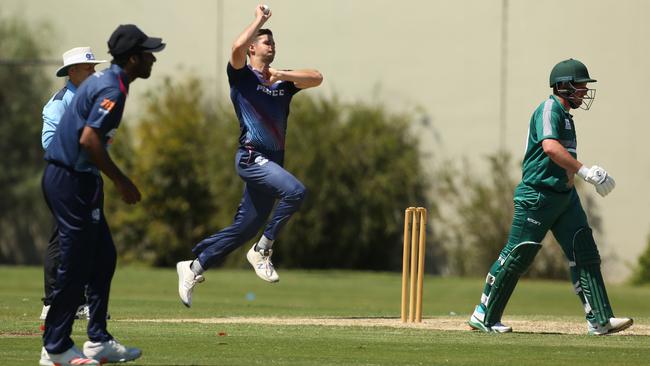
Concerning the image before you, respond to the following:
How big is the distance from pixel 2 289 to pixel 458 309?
7.08 meters

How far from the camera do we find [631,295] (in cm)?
2227

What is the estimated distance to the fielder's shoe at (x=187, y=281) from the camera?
11578mm

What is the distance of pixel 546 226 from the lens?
34.7 feet

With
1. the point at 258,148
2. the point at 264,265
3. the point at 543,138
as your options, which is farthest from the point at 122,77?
the point at 264,265

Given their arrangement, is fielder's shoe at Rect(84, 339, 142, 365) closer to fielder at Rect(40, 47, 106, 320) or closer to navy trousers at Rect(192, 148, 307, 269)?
fielder at Rect(40, 47, 106, 320)

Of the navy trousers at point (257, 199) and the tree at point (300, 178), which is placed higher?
the navy trousers at point (257, 199)

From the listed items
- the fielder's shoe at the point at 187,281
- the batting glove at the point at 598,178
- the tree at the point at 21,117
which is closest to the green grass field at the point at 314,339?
the fielder's shoe at the point at 187,281

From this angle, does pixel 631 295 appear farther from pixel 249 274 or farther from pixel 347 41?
pixel 347 41

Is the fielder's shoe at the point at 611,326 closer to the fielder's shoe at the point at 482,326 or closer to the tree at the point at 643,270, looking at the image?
the fielder's shoe at the point at 482,326

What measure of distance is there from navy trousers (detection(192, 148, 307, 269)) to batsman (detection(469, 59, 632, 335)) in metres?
1.98

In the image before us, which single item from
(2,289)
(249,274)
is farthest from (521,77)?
(2,289)

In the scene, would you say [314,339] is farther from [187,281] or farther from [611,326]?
[611,326]

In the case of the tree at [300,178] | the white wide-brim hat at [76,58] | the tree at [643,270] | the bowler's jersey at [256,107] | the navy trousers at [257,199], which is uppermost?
the white wide-brim hat at [76,58]

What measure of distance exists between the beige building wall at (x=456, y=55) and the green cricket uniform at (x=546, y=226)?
15625 millimetres
